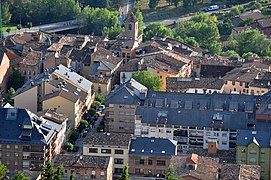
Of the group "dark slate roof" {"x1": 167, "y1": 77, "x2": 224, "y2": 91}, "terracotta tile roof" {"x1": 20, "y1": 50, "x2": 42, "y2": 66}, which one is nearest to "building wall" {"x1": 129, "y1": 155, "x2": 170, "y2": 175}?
"dark slate roof" {"x1": 167, "y1": 77, "x2": 224, "y2": 91}

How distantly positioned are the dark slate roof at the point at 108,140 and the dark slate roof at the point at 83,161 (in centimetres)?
212

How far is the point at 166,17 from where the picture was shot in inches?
3472

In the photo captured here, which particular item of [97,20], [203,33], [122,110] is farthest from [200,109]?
[97,20]

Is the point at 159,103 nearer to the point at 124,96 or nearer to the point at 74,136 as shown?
the point at 124,96

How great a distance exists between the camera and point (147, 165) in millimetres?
42969

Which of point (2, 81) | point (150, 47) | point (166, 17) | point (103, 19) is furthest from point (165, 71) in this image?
point (166, 17)

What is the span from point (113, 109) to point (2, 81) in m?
11.5

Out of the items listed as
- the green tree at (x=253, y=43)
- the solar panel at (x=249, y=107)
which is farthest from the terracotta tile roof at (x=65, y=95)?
the green tree at (x=253, y=43)

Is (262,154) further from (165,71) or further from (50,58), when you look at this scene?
(50,58)

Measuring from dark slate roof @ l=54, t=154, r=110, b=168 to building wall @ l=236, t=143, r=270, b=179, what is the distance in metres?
7.04

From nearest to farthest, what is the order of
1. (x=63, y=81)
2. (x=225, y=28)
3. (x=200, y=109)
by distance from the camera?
(x=200, y=109) → (x=63, y=81) → (x=225, y=28)

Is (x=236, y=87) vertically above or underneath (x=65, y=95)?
underneath

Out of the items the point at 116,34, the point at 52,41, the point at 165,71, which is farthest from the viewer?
the point at 116,34

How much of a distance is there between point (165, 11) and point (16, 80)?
114ft
